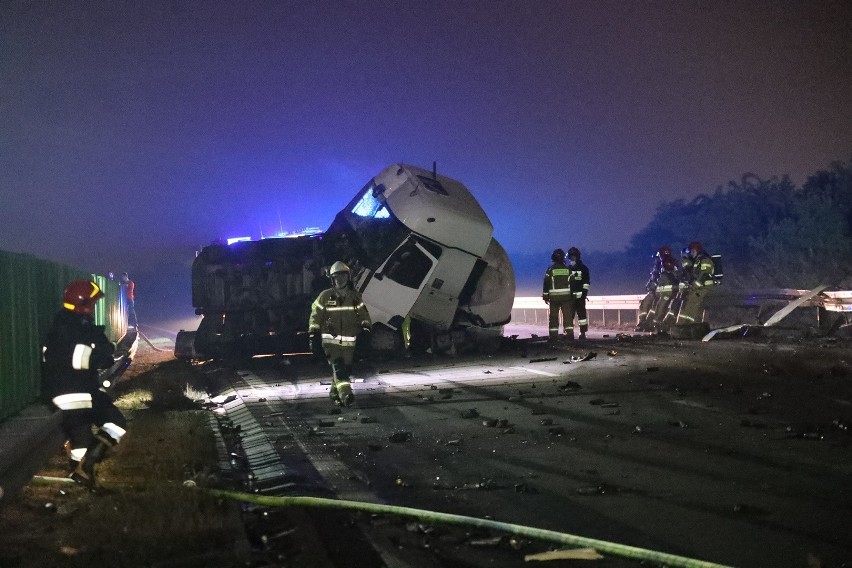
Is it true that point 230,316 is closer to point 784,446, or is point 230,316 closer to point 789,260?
point 784,446

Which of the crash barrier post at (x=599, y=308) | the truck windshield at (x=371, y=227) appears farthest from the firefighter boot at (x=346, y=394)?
the crash barrier post at (x=599, y=308)

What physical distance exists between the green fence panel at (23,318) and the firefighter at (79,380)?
0.91 meters

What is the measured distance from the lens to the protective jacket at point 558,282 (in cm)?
1764

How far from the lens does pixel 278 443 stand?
798 centimetres

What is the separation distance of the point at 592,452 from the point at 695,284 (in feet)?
38.3

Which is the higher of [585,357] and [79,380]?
[79,380]

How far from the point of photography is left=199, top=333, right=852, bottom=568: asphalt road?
451 centimetres

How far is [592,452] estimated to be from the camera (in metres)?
6.84

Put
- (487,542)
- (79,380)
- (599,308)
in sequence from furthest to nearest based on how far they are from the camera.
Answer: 1. (599,308)
2. (79,380)
3. (487,542)

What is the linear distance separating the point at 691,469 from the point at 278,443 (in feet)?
13.0

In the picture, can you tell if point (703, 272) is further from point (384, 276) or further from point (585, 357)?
point (384, 276)

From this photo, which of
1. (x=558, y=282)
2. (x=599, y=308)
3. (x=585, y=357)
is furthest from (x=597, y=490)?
(x=599, y=308)

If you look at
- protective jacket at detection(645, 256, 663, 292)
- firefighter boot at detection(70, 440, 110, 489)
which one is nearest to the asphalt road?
firefighter boot at detection(70, 440, 110, 489)

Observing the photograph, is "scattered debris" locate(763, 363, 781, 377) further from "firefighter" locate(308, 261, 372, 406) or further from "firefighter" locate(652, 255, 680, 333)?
"firefighter" locate(652, 255, 680, 333)
